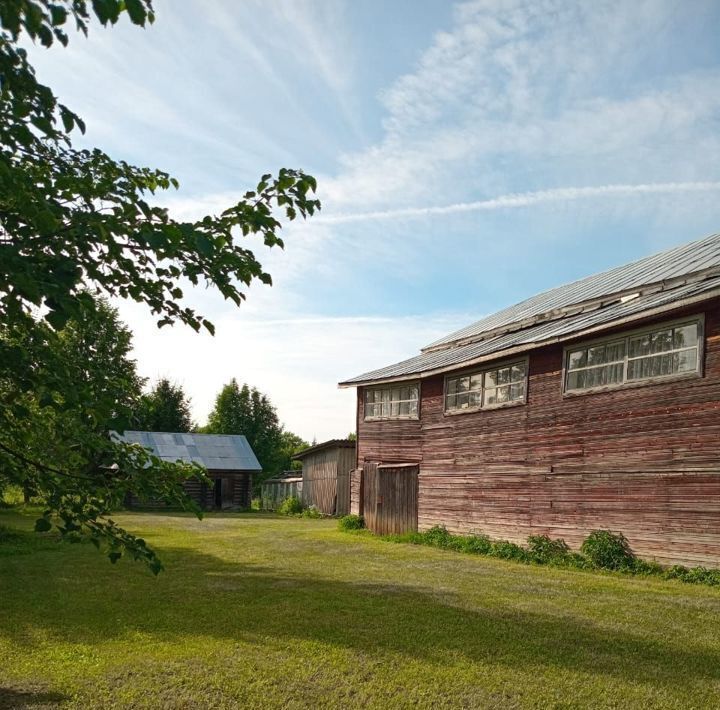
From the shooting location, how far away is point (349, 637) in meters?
8.70

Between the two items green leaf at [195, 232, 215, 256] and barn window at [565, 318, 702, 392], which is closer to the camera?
green leaf at [195, 232, 215, 256]

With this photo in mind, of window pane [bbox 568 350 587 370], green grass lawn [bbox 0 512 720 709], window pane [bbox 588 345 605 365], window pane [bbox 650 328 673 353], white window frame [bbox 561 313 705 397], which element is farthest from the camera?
window pane [bbox 568 350 587 370]

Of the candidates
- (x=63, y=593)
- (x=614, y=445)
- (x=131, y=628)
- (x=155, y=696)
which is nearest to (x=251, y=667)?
(x=155, y=696)

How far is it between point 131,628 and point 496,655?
4446mm

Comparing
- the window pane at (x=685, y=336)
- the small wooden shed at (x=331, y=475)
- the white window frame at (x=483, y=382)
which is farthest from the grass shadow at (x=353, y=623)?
the small wooden shed at (x=331, y=475)

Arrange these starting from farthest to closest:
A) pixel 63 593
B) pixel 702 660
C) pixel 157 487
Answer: pixel 63 593 → pixel 702 660 → pixel 157 487

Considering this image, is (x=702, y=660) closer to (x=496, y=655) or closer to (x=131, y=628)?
(x=496, y=655)

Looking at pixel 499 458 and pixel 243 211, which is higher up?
pixel 243 211

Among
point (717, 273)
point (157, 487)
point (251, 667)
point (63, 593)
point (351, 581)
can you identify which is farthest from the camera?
point (717, 273)

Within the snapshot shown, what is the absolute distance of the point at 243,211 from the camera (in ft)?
14.9

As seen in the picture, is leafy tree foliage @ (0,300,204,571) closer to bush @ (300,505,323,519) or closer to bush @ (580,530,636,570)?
bush @ (580,530,636,570)

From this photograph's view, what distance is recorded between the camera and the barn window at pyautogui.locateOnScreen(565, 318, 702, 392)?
572 inches

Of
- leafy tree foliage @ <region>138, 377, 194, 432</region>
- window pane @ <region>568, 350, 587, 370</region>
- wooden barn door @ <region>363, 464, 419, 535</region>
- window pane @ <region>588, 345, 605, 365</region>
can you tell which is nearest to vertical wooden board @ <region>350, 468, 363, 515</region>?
wooden barn door @ <region>363, 464, 419, 535</region>

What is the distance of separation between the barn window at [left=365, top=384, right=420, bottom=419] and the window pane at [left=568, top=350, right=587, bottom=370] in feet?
23.3
